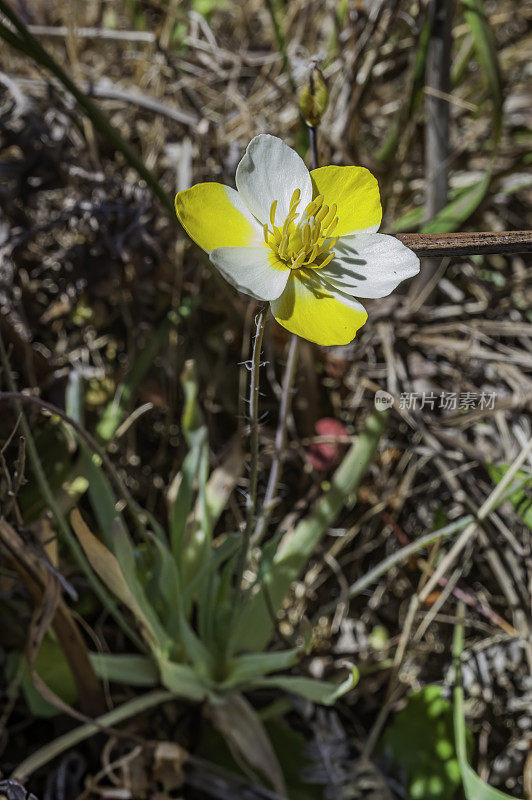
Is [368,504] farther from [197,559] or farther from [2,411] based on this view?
[2,411]

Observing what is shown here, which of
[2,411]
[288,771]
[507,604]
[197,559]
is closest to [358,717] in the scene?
[288,771]

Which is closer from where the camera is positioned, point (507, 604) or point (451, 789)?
point (451, 789)

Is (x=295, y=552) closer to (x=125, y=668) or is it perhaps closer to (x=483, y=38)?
(x=125, y=668)

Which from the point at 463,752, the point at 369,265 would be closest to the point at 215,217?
the point at 369,265

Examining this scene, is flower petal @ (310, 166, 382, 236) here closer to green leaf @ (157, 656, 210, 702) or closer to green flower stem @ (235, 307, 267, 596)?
green flower stem @ (235, 307, 267, 596)

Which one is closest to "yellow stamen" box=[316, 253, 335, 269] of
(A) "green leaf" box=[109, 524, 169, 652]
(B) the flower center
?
(B) the flower center

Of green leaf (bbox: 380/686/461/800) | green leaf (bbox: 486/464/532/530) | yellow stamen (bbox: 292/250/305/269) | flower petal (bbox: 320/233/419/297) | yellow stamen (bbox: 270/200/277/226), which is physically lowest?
green leaf (bbox: 380/686/461/800)
